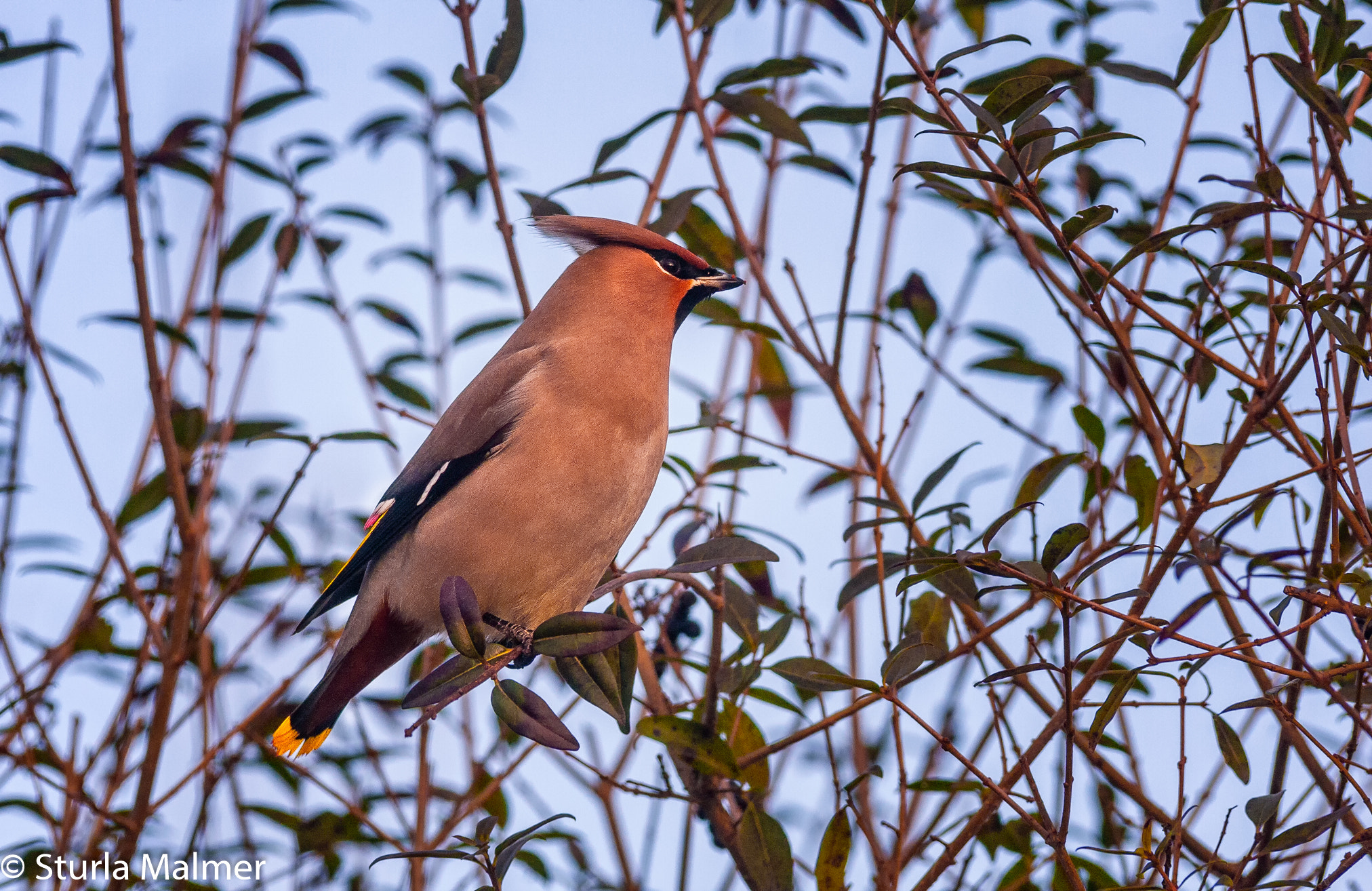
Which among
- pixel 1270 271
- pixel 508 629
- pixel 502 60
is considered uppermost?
pixel 502 60

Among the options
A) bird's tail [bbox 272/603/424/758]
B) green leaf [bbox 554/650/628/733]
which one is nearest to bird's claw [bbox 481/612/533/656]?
bird's tail [bbox 272/603/424/758]

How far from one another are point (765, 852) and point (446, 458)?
1006 millimetres

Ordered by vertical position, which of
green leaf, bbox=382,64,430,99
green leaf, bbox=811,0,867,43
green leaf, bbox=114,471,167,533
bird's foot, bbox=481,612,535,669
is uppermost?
green leaf, bbox=382,64,430,99

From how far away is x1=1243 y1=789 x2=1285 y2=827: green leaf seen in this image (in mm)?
1547

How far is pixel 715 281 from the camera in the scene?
273 cm

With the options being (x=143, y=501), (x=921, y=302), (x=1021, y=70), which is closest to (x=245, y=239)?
(x=143, y=501)

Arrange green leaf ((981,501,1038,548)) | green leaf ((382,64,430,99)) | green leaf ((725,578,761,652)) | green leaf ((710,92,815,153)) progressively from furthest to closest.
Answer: green leaf ((382,64,430,99))
green leaf ((710,92,815,153))
green leaf ((725,578,761,652))
green leaf ((981,501,1038,548))

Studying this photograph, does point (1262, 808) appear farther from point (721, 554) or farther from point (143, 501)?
point (143, 501)

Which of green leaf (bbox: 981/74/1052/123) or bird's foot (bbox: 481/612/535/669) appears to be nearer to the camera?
green leaf (bbox: 981/74/1052/123)

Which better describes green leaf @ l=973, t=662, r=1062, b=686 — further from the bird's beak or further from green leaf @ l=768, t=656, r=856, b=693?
the bird's beak

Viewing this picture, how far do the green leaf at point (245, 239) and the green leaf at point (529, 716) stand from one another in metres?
1.67

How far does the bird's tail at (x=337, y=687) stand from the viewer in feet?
8.23

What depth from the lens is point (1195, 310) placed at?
2.04 metres

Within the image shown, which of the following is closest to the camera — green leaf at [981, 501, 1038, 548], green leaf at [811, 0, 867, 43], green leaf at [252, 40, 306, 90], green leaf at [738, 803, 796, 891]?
Result: green leaf at [981, 501, 1038, 548]
